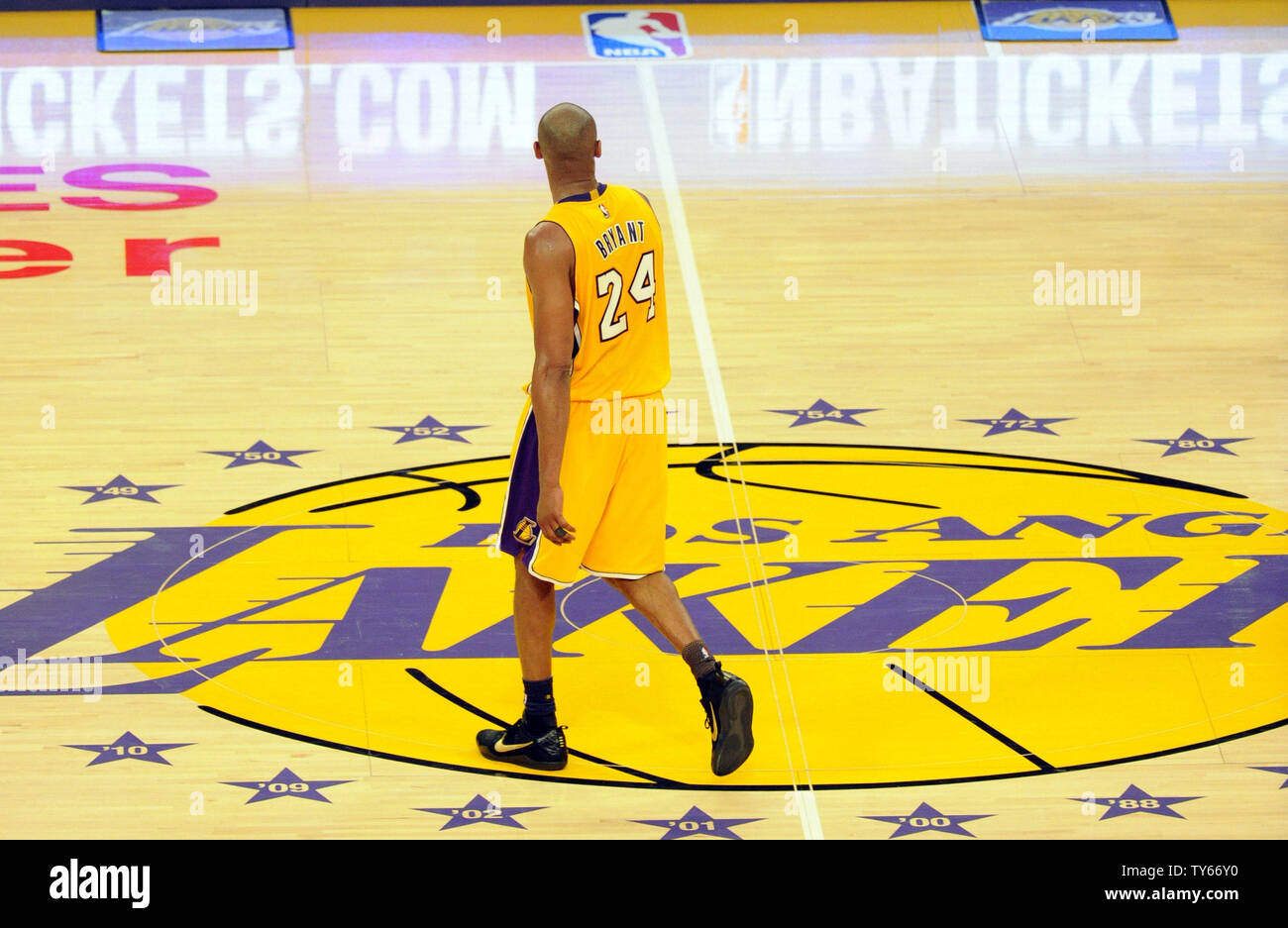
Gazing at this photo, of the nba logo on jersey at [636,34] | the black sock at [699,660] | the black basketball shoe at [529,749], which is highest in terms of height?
Answer: the nba logo on jersey at [636,34]

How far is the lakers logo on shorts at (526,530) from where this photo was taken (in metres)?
4.41

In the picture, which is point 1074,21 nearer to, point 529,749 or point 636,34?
point 636,34

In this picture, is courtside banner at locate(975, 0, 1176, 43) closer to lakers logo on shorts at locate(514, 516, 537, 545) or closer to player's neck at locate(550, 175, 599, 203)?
player's neck at locate(550, 175, 599, 203)

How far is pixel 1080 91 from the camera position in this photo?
34.8 ft

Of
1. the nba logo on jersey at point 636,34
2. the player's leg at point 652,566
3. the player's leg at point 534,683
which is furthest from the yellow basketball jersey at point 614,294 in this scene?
the nba logo on jersey at point 636,34

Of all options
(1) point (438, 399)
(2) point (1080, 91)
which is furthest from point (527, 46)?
(1) point (438, 399)

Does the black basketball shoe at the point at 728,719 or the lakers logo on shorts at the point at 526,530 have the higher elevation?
the lakers logo on shorts at the point at 526,530

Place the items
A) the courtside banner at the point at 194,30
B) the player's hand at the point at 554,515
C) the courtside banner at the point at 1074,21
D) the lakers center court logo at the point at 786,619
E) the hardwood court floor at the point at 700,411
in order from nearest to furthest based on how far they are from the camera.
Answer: the player's hand at the point at 554,515
the hardwood court floor at the point at 700,411
the lakers center court logo at the point at 786,619
the courtside banner at the point at 194,30
the courtside banner at the point at 1074,21

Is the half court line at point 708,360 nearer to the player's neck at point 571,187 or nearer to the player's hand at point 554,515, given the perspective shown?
the player's hand at point 554,515

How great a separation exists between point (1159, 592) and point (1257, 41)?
6775mm

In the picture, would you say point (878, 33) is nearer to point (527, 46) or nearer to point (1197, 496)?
point (527, 46)

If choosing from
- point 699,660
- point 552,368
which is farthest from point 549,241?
point 699,660

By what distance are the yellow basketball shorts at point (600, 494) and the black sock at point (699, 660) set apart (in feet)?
0.79

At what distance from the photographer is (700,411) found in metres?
7.34
